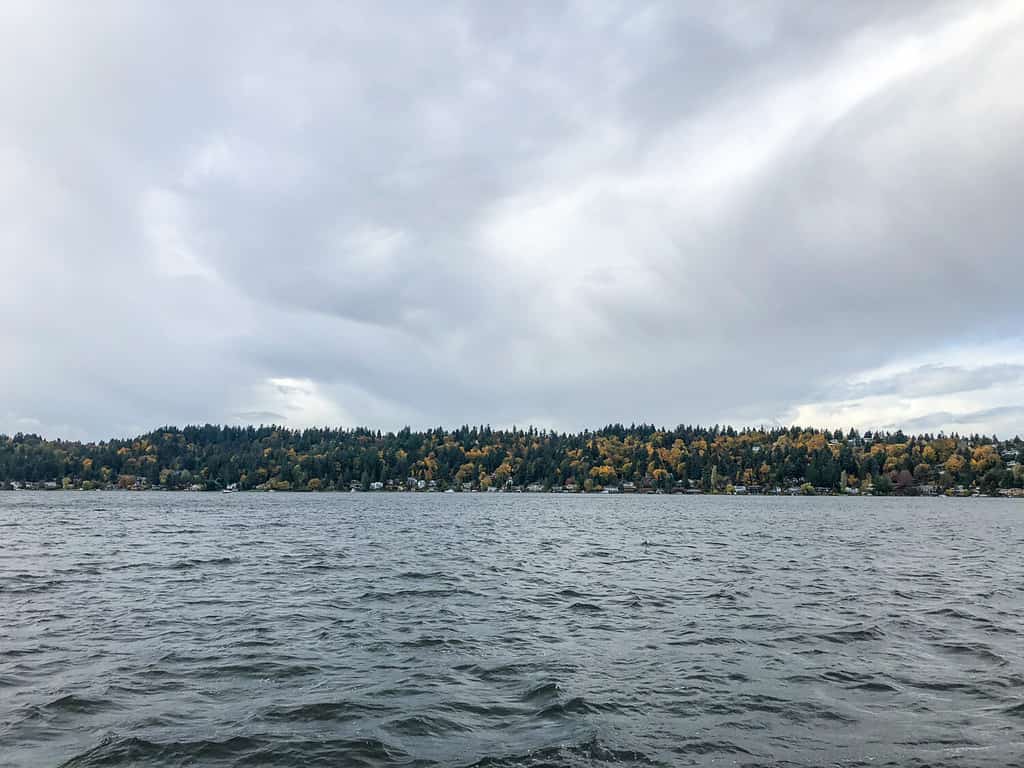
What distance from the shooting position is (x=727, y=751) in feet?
44.1

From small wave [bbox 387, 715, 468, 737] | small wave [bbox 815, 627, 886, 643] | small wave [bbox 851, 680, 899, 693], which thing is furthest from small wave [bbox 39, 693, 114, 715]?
small wave [bbox 815, 627, 886, 643]

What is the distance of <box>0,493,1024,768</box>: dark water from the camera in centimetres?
1379

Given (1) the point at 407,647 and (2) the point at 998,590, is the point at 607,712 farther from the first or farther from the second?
(2) the point at 998,590

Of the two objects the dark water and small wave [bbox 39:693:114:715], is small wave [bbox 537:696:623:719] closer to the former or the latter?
the dark water

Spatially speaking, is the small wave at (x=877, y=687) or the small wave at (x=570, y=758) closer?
the small wave at (x=570, y=758)

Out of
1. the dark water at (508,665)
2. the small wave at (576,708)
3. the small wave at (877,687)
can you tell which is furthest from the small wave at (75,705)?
the small wave at (877,687)

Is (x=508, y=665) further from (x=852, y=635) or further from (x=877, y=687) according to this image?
(x=852, y=635)

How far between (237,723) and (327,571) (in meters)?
27.3

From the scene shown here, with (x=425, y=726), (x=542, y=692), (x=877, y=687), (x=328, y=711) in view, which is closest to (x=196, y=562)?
(x=328, y=711)

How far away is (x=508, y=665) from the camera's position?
2016 centimetres

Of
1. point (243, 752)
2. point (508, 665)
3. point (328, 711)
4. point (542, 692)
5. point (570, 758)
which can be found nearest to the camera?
point (570, 758)

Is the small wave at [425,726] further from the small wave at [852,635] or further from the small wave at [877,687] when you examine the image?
the small wave at [852,635]

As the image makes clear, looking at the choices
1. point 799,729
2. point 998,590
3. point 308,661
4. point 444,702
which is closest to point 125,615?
point 308,661

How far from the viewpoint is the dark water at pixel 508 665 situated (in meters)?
13.8
